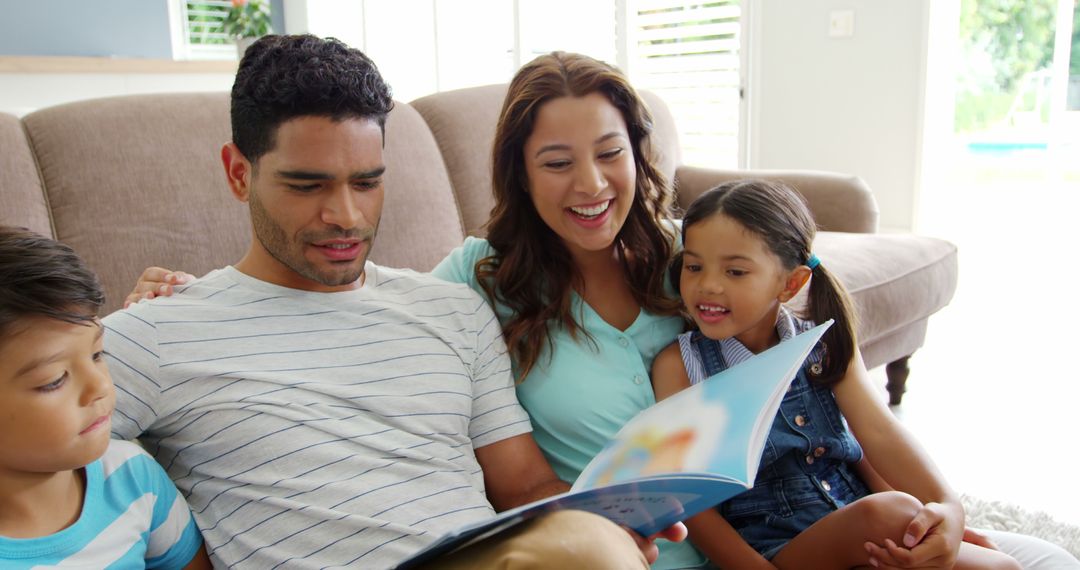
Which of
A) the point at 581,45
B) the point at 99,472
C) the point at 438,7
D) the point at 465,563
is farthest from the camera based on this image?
the point at 438,7

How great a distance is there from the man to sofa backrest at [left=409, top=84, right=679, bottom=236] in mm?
852

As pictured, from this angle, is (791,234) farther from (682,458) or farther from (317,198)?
(317,198)

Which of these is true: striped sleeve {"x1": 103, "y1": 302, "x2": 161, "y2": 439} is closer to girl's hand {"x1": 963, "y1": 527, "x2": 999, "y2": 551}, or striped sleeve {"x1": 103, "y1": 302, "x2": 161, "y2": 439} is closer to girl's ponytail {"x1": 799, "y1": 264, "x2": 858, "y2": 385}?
girl's ponytail {"x1": 799, "y1": 264, "x2": 858, "y2": 385}

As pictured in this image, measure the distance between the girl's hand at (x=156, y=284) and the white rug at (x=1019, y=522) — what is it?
148 centimetres

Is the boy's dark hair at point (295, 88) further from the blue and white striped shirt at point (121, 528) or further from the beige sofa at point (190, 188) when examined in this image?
the beige sofa at point (190, 188)

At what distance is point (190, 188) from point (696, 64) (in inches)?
125

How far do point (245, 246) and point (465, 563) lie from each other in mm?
1037

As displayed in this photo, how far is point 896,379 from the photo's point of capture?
264 cm

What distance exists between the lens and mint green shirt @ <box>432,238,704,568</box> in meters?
1.25

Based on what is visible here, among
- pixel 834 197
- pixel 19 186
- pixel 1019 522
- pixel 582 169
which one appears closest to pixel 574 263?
pixel 582 169

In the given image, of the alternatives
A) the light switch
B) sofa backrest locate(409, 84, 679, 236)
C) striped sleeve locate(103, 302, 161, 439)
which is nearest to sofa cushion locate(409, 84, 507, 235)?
sofa backrest locate(409, 84, 679, 236)

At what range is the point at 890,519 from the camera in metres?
1.07

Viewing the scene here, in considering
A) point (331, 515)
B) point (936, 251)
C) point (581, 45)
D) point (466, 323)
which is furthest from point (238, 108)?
point (581, 45)

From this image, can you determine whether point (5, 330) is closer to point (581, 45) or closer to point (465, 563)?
point (465, 563)
